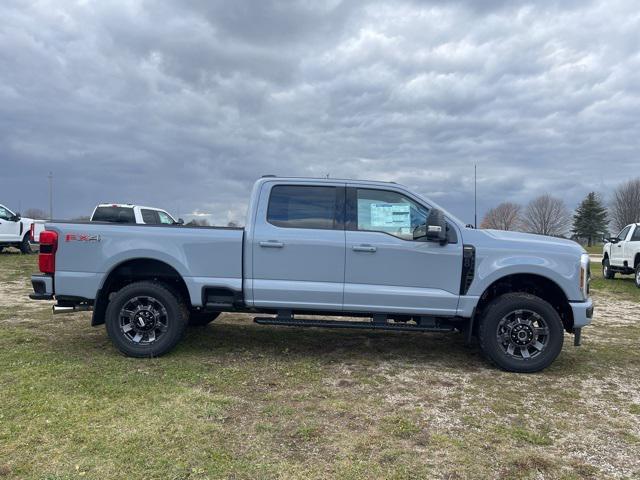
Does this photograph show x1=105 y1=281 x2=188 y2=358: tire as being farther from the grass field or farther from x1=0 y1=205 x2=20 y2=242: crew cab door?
x1=0 y1=205 x2=20 y2=242: crew cab door

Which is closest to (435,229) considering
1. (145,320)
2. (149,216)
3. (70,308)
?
(145,320)

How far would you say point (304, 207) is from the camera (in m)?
5.45

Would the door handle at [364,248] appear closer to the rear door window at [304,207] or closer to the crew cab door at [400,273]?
the crew cab door at [400,273]

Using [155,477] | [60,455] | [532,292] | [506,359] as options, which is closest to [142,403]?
[60,455]

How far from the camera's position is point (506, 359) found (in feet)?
16.8

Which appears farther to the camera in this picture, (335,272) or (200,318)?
(200,318)

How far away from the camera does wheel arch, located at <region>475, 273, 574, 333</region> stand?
522 centimetres

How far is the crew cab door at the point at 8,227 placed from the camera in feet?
56.3

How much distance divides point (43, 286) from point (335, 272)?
316 cm

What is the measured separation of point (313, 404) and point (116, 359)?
2422mm

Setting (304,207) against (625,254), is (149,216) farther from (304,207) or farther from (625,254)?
(625,254)

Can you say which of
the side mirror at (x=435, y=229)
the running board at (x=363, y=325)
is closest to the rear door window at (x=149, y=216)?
the running board at (x=363, y=325)

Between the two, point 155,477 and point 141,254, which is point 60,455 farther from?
point 141,254

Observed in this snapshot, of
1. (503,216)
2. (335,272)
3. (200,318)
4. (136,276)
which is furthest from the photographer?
(503,216)
